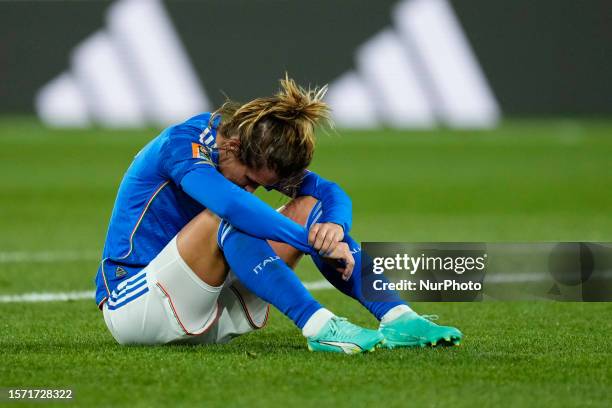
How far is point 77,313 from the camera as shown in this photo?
4.97m

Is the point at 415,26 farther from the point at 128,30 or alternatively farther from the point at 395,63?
the point at 128,30

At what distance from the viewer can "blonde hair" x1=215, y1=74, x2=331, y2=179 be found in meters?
3.63

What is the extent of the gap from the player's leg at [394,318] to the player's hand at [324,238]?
0.61 feet

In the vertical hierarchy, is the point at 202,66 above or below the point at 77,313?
above

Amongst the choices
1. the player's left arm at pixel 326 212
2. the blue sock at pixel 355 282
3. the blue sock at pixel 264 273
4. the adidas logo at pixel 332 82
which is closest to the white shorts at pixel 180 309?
the blue sock at pixel 264 273

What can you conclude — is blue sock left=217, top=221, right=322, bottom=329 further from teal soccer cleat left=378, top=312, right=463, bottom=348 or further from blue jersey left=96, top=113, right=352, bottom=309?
teal soccer cleat left=378, top=312, right=463, bottom=348

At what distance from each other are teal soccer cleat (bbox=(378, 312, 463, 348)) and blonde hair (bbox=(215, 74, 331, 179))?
65cm

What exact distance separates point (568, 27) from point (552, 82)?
1047 millimetres

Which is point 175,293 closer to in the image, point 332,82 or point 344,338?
point 344,338

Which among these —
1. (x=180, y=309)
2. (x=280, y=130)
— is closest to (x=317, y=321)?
(x=180, y=309)

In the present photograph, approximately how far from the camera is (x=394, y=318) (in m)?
3.78

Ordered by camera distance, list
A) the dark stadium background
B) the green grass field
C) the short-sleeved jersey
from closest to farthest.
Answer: the green grass field, the dark stadium background, the short-sleeved jersey

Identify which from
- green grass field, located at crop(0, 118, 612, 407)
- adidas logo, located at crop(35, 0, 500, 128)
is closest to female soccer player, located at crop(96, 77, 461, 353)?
green grass field, located at crop(0, 118, 612, 407)

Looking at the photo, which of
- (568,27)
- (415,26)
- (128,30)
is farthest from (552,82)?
(128,30)
